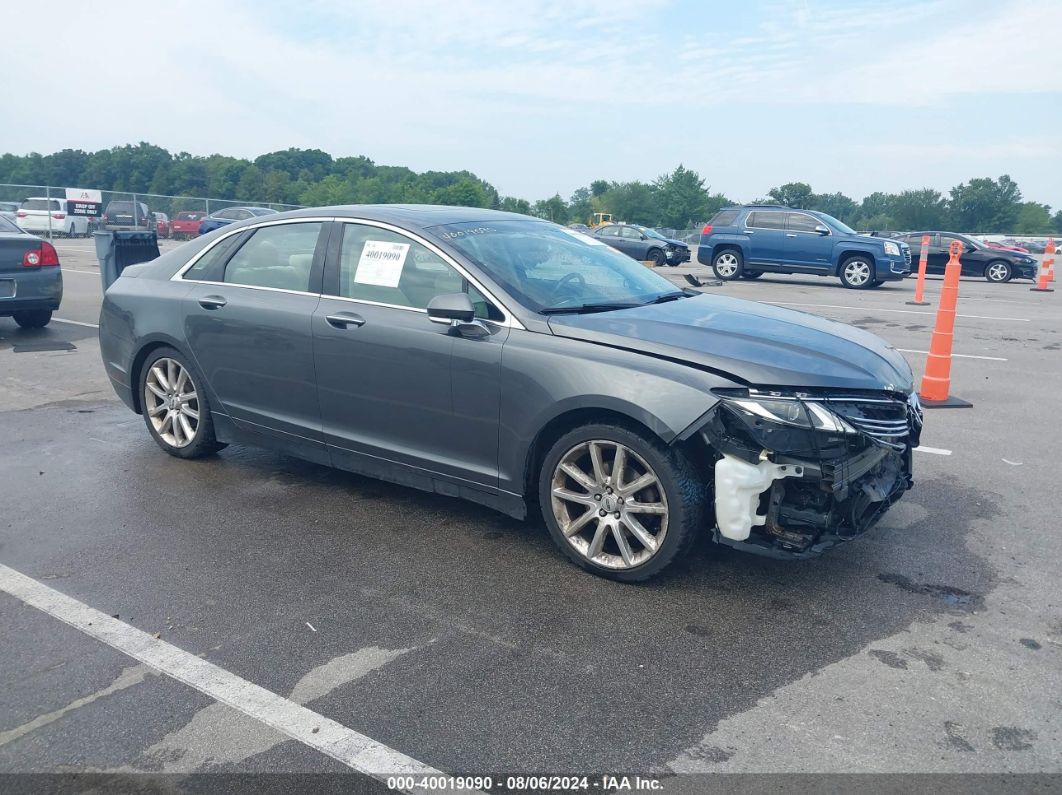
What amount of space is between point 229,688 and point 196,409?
2934 mm

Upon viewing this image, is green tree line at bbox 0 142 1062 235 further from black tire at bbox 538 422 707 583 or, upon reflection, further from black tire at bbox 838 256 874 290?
black tire at bbox 538 422 707 583

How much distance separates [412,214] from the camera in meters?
4.98

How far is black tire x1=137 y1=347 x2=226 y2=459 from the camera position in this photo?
5.59 metres

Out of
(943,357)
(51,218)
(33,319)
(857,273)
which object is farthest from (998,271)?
(51,218)

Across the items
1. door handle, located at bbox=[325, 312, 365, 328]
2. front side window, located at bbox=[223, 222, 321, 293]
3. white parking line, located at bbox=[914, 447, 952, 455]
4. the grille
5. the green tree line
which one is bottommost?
white parking line, located at bbox=[914, 447, 952, 455]

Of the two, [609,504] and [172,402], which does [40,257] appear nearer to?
[172,402]

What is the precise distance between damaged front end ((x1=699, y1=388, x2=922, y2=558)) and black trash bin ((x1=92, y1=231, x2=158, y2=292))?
9873mm

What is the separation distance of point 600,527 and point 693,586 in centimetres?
50

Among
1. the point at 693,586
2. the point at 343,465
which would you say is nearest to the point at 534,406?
the point at 693,586

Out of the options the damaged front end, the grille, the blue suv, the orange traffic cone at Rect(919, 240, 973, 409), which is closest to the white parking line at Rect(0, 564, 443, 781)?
the damaged front end

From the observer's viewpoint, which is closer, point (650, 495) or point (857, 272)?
point (650, 495)

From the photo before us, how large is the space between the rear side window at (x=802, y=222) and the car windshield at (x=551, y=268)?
16335 millimetres

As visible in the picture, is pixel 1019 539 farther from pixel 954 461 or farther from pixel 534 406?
pixel 534 406

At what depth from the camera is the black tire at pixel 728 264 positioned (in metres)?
21.5
